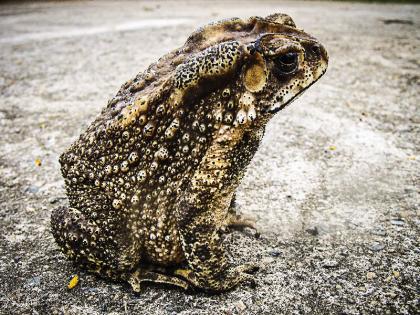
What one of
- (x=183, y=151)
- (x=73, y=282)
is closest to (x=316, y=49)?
(x=183, y=151)

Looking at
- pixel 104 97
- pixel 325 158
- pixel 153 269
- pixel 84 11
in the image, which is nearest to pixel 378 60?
pixel 325 158

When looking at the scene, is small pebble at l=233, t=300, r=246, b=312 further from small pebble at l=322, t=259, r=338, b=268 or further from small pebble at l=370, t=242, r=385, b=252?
small pebble at l=370, t=242, r=385, b=252

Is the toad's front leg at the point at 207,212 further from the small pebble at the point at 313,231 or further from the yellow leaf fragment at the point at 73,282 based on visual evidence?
the small pebble at the point at 313,231

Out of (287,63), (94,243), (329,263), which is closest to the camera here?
(287,63)

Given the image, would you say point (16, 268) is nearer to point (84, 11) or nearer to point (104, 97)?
point (104, 97)

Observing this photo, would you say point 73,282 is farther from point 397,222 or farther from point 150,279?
point 397,222

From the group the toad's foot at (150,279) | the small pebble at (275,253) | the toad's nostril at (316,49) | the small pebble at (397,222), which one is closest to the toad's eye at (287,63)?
the toad's nostril at (316,49)

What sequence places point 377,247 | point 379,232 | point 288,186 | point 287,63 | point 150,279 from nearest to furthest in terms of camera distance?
1. point 287,63
2. point 150,279
3. point 377,247
4. point 379,232
5. point 288,186
